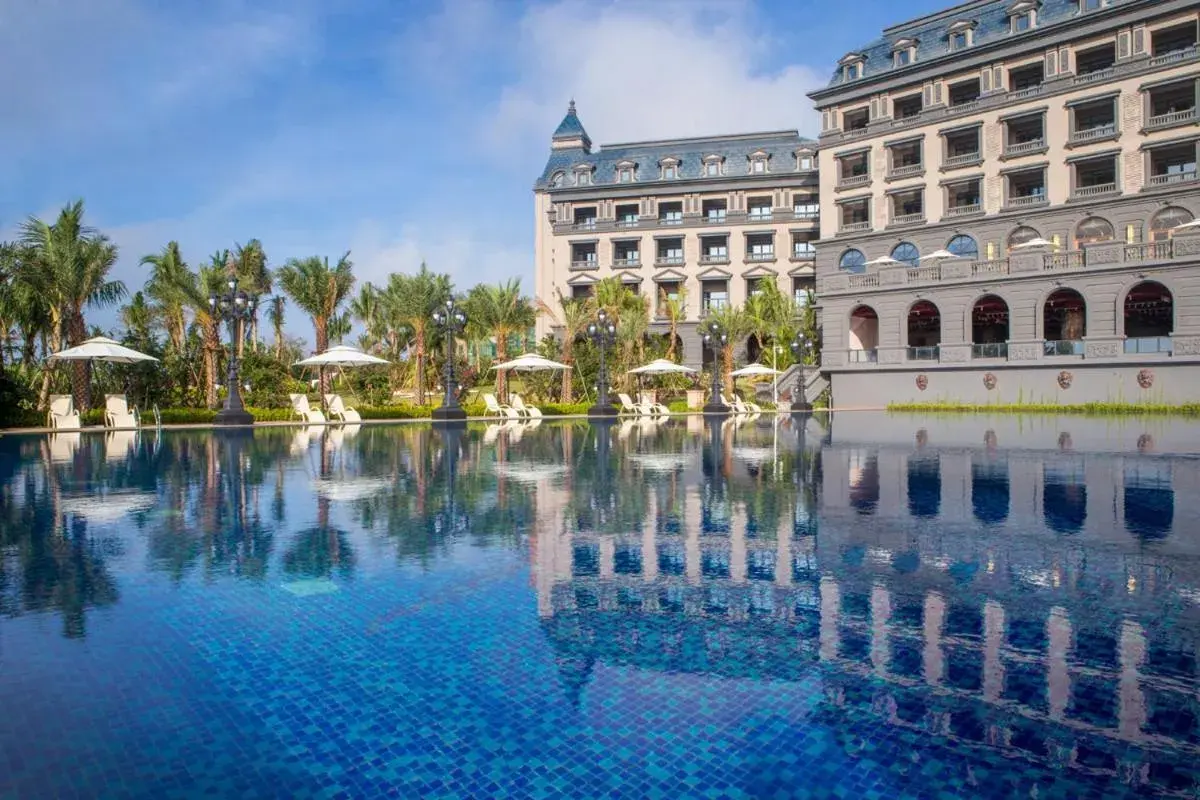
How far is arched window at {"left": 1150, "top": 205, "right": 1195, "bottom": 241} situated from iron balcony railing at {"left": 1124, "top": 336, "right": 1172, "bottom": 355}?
206 inches

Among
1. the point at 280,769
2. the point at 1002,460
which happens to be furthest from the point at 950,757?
the point at 1002,460

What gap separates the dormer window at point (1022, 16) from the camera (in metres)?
39.4

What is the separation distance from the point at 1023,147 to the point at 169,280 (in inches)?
1562

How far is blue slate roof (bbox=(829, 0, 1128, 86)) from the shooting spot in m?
39.1

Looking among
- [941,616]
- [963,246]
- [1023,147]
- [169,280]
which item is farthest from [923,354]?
[941,616]

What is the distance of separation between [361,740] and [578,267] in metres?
57.6

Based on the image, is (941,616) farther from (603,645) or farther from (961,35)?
(961,35)

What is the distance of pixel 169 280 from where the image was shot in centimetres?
3206

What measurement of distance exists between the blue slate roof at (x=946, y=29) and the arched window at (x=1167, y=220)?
32.2ft

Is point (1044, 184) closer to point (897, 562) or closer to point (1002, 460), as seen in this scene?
point (1002, 460)

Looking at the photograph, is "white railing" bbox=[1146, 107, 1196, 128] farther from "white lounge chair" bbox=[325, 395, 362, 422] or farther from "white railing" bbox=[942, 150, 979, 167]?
"white lounge chair" bbox=[325, 395, 362, 422]

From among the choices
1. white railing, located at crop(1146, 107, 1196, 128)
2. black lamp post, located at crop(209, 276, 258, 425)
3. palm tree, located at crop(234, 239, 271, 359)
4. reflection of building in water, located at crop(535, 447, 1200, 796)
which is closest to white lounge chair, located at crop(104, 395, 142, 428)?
black lamp post, located at crop(209, 276, 258, 425)

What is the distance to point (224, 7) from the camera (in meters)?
20.3

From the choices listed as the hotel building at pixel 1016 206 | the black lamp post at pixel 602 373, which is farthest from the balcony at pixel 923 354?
the black lamp post at pixel 602 373
